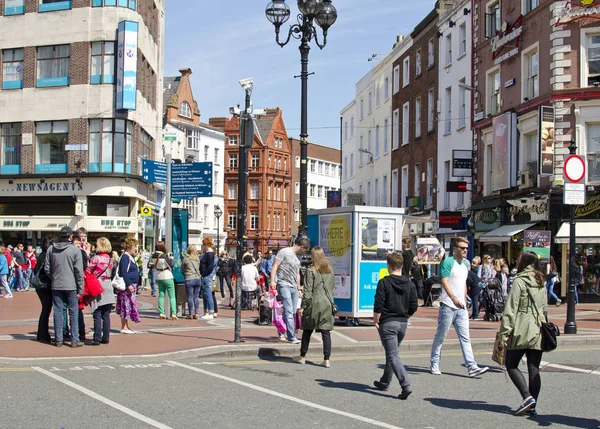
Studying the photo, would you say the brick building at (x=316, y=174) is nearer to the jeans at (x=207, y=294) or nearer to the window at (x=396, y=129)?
the window at (x=396, y=129)

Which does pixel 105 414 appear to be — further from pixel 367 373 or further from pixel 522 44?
pixel 522 44

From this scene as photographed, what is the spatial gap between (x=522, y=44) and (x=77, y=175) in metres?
21.5

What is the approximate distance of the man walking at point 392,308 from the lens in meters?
9.55

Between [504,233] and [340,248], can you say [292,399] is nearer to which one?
[340,248]

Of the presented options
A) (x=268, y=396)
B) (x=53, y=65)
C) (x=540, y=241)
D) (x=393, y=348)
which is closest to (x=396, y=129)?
(x=53, y=65)

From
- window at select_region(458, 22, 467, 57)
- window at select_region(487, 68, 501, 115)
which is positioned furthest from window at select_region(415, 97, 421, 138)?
window at select_region(487, 68, 501, 115)

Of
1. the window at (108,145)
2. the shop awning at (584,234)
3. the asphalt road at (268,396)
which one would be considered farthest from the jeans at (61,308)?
the window at (108,145)

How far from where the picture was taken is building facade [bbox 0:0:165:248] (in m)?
38.8

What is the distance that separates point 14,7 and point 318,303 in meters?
34.4

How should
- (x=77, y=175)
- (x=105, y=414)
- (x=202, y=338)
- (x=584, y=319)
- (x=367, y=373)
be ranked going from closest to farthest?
(x=105, y=414), (x=367, y=373), (x=202, y=338), (x=584, y=319), (x=77, y=175)

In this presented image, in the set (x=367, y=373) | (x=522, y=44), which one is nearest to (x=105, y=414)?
(x=367, y=373)

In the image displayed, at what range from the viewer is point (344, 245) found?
17.8m

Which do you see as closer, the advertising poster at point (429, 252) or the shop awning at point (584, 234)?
the shop awning at point (584, 234)

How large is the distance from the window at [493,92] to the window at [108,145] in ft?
56.8
